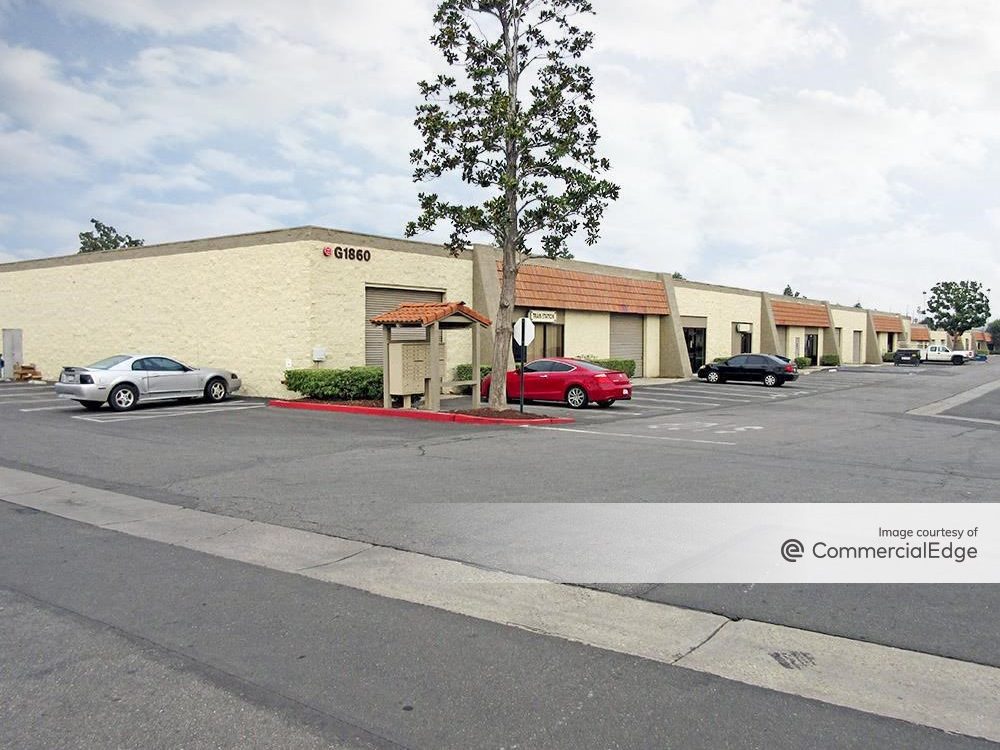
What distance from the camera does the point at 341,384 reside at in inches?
837

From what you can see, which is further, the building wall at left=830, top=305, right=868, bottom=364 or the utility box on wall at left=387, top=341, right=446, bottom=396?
the building wall at left=830, top=305, right=868, bottom=364

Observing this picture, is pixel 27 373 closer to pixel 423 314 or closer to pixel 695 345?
pixel 423 314

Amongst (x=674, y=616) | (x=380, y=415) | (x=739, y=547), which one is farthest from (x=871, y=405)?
(x=674, y=616)

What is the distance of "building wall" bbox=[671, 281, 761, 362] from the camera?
4175 centimetres

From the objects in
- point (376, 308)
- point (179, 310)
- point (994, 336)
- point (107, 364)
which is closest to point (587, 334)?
point (376, 308)

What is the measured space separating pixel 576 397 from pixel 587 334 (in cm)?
1154

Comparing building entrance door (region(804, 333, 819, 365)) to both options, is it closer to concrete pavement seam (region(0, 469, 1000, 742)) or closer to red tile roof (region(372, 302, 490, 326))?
red tile roof (region(372, 302, 490, 326))

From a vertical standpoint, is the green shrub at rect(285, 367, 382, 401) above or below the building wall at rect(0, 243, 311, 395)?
below

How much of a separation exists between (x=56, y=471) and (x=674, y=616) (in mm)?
9463

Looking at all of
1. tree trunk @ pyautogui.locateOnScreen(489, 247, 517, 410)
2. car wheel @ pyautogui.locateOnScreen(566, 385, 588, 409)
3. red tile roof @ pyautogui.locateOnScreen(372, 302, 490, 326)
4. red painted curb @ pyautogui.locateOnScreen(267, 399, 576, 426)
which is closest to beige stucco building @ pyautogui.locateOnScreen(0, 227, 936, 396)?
red painted curb @ pyautogui.locateOnScreen(267, 399, 576, 426)

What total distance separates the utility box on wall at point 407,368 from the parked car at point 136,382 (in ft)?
19.4

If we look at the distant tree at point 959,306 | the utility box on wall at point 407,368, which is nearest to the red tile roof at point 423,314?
the utility box on wall at point 407,368

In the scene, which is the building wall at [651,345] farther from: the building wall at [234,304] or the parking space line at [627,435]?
the parking space line at [627,435]

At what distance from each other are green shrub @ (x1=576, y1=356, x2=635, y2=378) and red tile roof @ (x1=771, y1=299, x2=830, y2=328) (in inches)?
803
